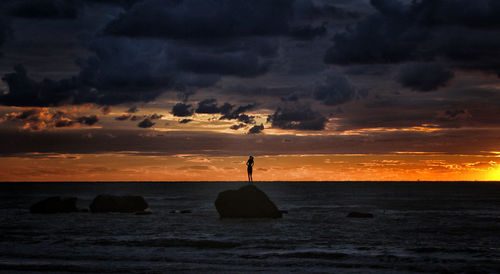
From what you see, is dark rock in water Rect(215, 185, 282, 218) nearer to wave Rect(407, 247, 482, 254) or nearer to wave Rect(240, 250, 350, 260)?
wave Rect(240, 250, 350, 260)

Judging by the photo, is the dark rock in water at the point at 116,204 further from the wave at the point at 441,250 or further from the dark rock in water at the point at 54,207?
the wave at the point at 441,250

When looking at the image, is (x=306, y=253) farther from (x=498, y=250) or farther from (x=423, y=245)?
(x=498, y=250)

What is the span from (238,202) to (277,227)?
875 cm

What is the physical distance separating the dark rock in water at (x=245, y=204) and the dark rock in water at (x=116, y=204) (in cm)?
2072

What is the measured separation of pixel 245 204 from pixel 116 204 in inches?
977

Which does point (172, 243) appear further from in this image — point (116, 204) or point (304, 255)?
point (116, 204)

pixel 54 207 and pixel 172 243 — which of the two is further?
pixel 54 207

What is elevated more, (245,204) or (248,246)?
(245,204)

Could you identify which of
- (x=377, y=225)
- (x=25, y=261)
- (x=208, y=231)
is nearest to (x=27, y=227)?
(x=208, y=231)

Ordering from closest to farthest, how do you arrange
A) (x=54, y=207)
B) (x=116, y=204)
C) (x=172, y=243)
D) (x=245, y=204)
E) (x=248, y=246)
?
(x=248, y=246), (x=172, y=243), (x=245, y=204), (x=54, y=207), (x=116, y=204)

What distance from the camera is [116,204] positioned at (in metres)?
76.1

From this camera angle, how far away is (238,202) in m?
60.3

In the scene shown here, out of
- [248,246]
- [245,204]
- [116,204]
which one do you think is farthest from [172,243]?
[116,204]

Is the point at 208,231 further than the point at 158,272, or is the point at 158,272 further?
the point at 208,231
